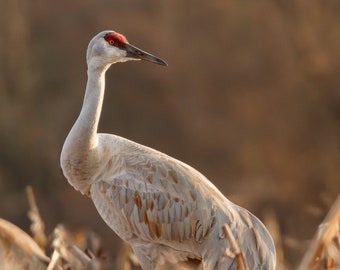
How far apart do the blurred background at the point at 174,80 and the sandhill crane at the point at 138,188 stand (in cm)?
1153

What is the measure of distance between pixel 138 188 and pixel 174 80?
13050mm

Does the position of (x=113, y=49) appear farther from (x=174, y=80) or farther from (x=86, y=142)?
(x=174, y=80)

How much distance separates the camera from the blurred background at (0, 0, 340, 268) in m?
18.0

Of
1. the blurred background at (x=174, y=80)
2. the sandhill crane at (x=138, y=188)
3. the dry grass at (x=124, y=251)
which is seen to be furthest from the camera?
the blurred background at (x=174, y=80)

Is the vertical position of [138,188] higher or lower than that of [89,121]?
lower

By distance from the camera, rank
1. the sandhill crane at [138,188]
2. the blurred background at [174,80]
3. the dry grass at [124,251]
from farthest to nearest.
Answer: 1. the blurred background at [174,80]
2. the sandhill crane at [138,188]
3. the dry grass at [124,251]

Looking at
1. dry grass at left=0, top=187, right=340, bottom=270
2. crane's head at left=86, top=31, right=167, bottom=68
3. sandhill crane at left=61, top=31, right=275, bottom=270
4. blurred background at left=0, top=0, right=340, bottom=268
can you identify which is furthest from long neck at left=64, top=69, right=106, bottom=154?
blurred background at left=0, top=0, right=340, bottom=268

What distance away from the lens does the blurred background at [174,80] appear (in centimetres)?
1802

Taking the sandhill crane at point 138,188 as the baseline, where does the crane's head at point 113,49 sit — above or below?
above

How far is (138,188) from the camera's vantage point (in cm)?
590

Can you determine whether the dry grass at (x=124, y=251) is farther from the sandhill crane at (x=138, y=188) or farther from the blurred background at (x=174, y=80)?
the blurred background at (x=174, y=80)

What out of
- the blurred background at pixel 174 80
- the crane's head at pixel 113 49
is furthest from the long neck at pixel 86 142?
the blurred background at pixel 174 80

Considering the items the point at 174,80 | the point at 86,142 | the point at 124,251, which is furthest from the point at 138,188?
the point at 174,80

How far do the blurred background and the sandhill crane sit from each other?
11534 millimetres
